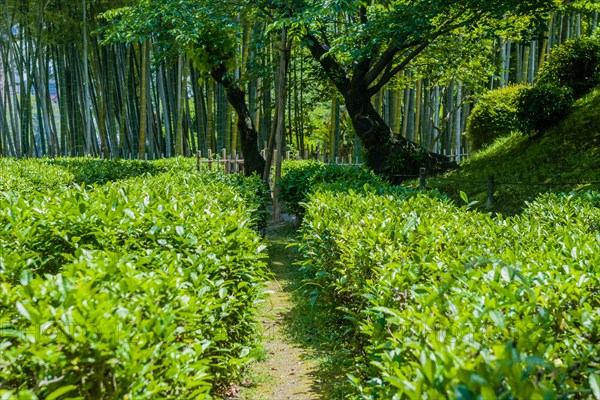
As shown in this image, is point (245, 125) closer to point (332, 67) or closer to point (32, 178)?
point (332, 67)

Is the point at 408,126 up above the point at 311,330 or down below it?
above

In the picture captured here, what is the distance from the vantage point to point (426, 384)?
157 cm

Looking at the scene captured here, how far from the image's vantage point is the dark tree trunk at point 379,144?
1216 cm

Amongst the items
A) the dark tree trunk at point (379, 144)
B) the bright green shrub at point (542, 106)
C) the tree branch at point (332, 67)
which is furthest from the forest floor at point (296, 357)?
the bright green shrub at point (542, 106)

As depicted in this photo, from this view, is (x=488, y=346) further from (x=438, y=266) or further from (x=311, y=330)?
(x=311, y=330)

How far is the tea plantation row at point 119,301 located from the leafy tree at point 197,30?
7.03 meters

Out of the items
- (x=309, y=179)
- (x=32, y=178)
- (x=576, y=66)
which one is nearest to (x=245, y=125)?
(x=309, y=179)

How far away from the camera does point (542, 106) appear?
1194 centimetres

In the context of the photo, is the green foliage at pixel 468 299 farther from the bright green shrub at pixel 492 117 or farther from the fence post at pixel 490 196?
the bright green shrub at pixel 492 117

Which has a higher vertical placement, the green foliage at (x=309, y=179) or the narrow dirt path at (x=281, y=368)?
the green foliage at (x=309, y=179)

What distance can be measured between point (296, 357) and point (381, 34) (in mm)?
6417

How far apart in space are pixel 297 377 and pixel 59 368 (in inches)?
100

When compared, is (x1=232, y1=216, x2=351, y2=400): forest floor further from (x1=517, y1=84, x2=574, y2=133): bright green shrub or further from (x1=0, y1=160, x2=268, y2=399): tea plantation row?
(x1=517, y1=84, x2=574, y2=133): bright green shrub

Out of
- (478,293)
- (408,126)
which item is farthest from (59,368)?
(408,126)
